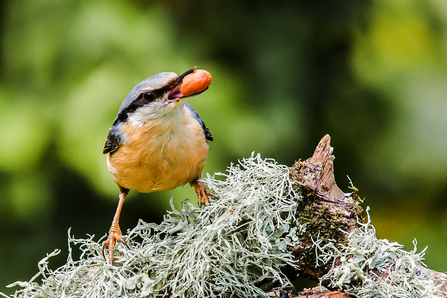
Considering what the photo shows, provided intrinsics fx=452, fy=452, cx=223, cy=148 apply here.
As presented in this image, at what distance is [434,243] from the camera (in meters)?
3.22

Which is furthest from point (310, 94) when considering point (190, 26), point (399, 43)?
point (190, 26)

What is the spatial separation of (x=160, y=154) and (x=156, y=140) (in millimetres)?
67

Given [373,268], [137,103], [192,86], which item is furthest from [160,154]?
[373,268]

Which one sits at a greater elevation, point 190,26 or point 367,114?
point 190,26

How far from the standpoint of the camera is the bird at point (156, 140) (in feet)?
6.63

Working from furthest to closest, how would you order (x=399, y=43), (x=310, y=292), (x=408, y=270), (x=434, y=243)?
(x=399, y=43) < (x=434, y=243) < (x=310, y=292) < (x=408, y=270)

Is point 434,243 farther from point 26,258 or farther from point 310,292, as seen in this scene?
point 26,258

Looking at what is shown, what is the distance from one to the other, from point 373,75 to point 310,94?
0.51 metres

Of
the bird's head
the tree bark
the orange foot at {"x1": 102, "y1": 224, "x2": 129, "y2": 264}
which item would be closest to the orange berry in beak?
the bird's head

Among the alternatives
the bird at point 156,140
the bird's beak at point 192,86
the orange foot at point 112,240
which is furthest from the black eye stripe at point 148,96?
the orange foot at point 112,240

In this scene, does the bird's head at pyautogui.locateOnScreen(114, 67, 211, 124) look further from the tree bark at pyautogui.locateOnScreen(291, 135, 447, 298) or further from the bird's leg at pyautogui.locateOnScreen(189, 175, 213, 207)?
the tree bark at pyautogui.locateOnScreen(291, 135, 447, 298)

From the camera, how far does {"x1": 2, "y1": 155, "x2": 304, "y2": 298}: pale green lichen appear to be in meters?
1.68

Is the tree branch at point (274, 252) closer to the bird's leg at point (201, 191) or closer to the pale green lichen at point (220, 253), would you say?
the pale green lichen at point (220, 253)

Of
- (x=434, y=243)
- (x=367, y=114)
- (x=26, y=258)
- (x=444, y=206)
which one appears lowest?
(x=26, y=258)
